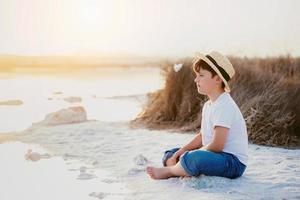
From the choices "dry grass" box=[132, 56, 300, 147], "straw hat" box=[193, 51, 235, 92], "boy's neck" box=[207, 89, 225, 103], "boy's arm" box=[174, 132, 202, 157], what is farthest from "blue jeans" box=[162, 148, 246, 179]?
"dry grass" box=[132, 56, 300, 147]

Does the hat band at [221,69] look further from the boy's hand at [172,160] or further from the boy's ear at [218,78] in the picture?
the boy's hand at [172,160]

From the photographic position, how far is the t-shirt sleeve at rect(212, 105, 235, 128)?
12.5 ft

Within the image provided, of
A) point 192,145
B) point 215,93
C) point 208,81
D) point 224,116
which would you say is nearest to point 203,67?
point 208,81

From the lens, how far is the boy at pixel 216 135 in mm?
3816

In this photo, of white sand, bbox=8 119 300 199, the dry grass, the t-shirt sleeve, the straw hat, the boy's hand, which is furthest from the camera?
the dry grass

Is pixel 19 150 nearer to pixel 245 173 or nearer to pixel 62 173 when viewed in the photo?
pixel 62 173

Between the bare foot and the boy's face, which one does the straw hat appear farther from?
the bare foot

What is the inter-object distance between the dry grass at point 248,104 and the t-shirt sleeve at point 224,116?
176cm

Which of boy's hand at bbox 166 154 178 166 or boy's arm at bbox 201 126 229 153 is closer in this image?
boy's arm at bbox 201 126 229 153

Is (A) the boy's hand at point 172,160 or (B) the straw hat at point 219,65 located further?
(A) the boy's hand at point 172,160

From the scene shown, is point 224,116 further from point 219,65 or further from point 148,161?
point 148,161

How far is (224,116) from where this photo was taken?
3.81m

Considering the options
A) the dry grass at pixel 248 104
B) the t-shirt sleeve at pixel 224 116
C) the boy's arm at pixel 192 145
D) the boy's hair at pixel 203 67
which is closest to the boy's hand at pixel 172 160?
the boy's arm at pixel 192 145

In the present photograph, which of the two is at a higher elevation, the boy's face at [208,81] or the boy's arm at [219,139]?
the boy's face at [208,81]
